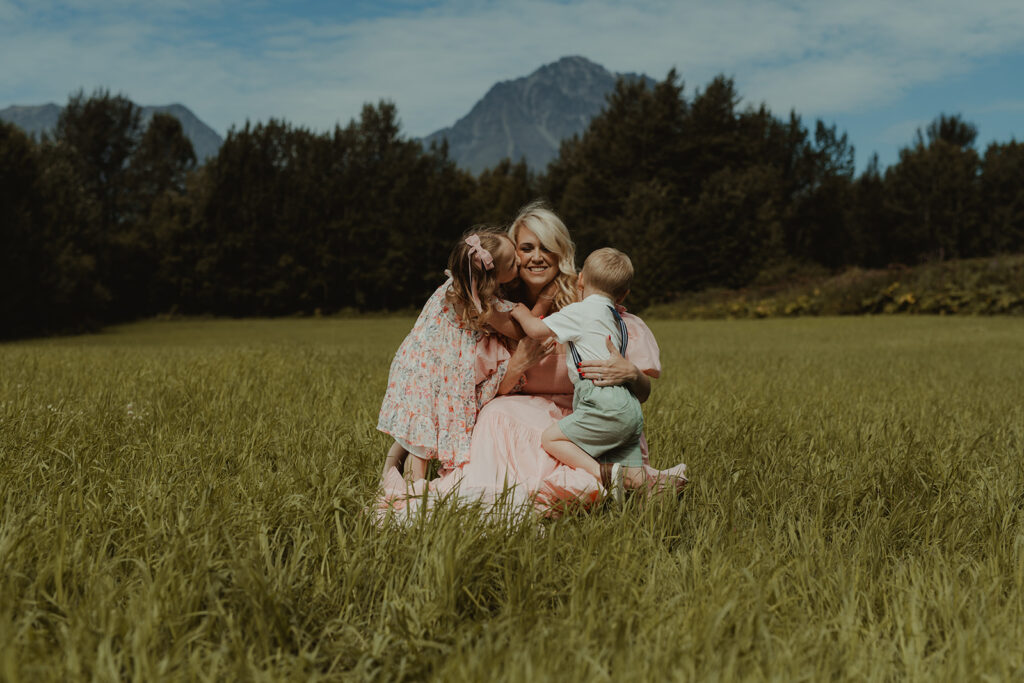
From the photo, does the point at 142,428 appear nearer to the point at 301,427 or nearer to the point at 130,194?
the point at 301,427

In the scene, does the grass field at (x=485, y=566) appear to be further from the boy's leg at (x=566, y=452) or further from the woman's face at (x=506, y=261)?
the woman's face at (x=506, y=261)

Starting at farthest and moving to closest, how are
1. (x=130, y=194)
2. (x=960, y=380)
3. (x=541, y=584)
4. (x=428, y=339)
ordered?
(x=130, y=194) < (x=960, y=380) < (x=428, y=339) < (x=541, y=584)

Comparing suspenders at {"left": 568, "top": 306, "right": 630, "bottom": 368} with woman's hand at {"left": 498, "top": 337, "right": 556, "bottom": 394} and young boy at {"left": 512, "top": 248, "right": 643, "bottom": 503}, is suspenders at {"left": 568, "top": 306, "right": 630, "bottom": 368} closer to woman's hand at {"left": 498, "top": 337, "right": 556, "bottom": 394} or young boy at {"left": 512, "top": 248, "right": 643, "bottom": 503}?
young boy at {"left": 512, "top": 248, "right": 643, "bottom": 503}

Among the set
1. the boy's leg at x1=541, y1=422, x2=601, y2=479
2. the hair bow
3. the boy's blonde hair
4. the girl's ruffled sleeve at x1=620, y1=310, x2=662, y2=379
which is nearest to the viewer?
the boy's leg at x1=541, y1=422, x2=601, y2=479

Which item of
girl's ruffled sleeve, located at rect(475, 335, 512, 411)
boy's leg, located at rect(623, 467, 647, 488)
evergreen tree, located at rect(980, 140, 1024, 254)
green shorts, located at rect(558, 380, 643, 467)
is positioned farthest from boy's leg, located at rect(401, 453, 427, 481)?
evergreen tree, located at rect(980, 140, 1024, 254)

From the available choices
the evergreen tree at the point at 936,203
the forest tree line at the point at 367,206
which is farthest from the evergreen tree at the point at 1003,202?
the forest tree line at the point at 367,206

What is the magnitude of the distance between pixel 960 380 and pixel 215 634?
853cm

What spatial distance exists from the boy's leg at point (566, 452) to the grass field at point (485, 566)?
0.20 meters

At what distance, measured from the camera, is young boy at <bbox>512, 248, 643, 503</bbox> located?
3074 mm

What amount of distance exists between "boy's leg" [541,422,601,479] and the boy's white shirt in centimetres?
27

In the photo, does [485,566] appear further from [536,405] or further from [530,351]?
[530,351]

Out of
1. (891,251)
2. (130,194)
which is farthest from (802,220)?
(130,194)

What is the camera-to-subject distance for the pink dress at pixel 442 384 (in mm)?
3490

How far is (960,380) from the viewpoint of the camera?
8.03m
